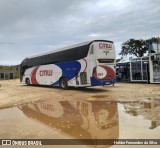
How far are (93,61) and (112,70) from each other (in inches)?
76.5

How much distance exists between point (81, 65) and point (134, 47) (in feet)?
149

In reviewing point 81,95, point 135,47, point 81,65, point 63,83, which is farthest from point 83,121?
point 135,47

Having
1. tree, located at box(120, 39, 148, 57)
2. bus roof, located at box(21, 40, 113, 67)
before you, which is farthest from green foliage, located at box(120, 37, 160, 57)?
bus roof, located at box(21, 40, 113, 67)

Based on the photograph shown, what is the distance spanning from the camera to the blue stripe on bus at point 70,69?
1984 centimetres

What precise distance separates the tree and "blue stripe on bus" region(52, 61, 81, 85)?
4175 cm

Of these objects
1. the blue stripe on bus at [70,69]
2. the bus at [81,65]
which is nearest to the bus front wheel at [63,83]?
the bus at [81,65]

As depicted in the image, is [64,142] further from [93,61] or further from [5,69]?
[5,69]

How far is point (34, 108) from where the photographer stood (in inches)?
510

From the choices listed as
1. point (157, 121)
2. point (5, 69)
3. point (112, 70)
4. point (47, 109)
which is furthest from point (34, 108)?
point (5, 69)

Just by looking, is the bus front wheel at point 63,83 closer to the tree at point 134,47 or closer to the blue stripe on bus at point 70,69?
the blue stripe on bus at point 70,69

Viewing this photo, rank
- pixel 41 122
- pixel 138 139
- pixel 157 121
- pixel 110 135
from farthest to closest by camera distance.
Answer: pixel 41 122 → pixel 157 121 → pixel 110 135 → pixel 138 139

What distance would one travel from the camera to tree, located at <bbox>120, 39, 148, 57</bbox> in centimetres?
6071

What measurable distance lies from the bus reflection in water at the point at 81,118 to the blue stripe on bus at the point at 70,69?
6005 millimetres

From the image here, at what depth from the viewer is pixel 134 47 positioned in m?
62.4
